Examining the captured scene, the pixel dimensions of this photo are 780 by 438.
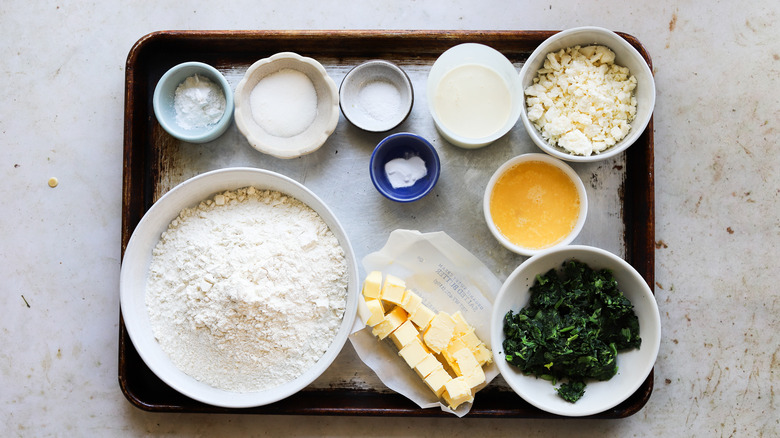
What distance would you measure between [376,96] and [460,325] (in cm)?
73

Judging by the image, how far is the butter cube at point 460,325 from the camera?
163 centimetres

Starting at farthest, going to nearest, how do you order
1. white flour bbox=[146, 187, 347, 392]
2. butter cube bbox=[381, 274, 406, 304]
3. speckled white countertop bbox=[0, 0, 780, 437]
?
speckled white countertop bbox=[0, 0, 780, 437] < butter cube bbox=[381, 274, 406, 304] < white flour bbox=[146, 187, 347, 392]

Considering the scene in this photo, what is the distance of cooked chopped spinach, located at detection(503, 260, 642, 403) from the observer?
155cm

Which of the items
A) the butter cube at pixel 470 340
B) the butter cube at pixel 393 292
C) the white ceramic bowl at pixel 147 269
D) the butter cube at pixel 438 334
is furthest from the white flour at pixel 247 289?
the butter cube at pixel 470 340

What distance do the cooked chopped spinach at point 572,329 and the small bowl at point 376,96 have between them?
64 cm

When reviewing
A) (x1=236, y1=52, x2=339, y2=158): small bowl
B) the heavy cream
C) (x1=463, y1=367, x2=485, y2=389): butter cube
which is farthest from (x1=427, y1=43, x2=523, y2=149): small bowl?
(x1=463, y1=367, x2=485, y2=389): butter cube

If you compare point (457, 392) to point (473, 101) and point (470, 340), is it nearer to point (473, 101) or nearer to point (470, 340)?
point (470, 340)

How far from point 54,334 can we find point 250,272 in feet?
2.56

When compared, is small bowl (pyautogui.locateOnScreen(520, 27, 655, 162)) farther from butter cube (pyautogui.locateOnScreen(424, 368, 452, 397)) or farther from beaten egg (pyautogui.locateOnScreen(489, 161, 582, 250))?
butter cube (pyautogui.locateOnScreen(424, 368, 452, 397))

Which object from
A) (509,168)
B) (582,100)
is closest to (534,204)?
(509,168)

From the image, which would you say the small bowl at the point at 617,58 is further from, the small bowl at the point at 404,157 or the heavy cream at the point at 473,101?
the small bowl at the point at 404,157

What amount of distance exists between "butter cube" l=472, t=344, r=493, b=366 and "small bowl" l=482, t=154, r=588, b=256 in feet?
0.98

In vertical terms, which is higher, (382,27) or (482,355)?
(382,27)

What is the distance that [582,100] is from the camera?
1.61 metres
